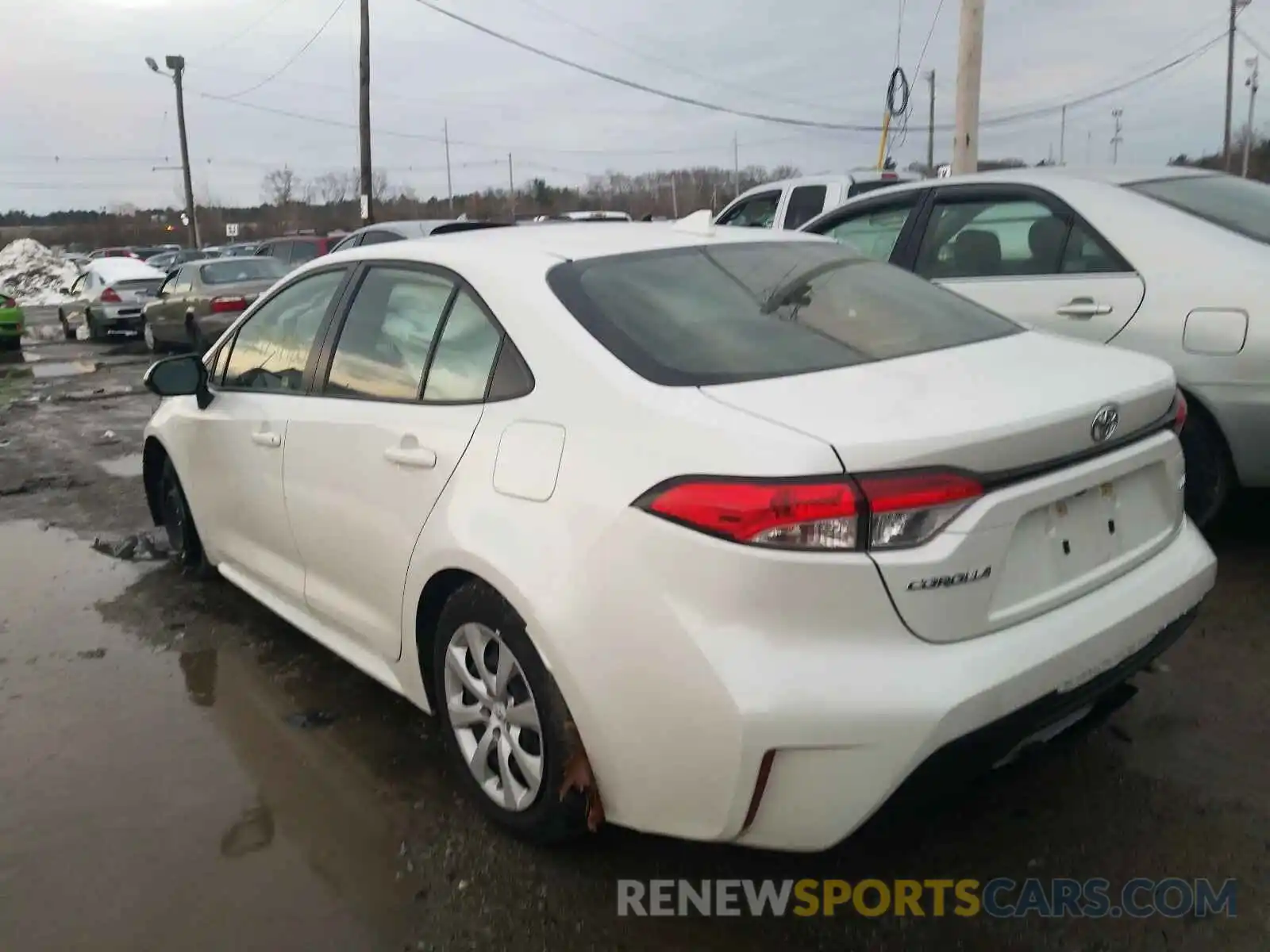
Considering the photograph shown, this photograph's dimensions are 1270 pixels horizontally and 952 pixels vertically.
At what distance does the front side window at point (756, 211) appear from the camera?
11156 mm

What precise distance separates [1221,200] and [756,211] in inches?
280

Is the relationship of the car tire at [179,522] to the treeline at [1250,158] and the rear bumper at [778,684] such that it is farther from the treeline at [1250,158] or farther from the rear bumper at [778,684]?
the treeline at [1250,158]

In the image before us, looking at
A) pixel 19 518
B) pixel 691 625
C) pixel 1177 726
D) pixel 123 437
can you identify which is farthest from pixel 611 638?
pixel 123 437

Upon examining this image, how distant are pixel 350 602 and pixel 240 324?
162 cm

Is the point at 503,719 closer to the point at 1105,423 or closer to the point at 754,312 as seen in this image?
the point at 754,312

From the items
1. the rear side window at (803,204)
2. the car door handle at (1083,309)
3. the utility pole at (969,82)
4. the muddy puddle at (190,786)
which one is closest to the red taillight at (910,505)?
the muddy puddle at (190,786)

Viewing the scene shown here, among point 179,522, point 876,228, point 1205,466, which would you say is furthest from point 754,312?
point 179,522

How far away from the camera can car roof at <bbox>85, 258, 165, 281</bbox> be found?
2005cm

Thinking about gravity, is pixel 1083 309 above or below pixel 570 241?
below

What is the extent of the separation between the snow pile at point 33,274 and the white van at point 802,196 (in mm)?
31464

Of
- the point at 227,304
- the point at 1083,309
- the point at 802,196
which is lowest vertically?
the point at 227,304

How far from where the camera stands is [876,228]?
5.88 metres

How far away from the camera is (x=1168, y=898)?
8.22 ft

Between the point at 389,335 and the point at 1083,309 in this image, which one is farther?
the point at 1083,309
